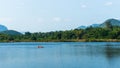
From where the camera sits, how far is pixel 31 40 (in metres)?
128

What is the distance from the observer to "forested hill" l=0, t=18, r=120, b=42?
108125mm

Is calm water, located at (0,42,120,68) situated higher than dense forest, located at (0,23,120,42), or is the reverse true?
dense forest, located at (0,23,120,42)

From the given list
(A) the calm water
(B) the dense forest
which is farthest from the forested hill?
(A) the calm water

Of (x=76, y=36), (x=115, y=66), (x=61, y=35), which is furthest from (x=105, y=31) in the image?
(x=115, y=66)

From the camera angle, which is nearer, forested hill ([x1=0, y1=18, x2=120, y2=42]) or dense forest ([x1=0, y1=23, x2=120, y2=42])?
forested hill ([x1=0, y1=18, x2=120, y2=42])

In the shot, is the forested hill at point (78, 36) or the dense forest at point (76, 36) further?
the dense forest at point (76, 36)

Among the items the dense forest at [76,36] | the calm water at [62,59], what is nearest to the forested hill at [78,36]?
the dense forest at [76,36]

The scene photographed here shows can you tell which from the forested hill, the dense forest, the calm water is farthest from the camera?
the dense forest

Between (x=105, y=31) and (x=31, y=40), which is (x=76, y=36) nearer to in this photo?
(x=105, y=31)

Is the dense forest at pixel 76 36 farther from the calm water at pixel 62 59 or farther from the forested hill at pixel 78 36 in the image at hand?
the calm water at pixel 62 59

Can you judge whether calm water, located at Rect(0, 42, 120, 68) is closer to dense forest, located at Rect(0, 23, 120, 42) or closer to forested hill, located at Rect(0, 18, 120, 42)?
forested hill, located at Rect(0, 18, 120, 42)

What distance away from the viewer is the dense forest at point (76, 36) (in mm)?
108363

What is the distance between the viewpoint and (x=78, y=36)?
379 feet

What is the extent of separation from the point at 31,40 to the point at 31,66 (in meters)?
99.1
